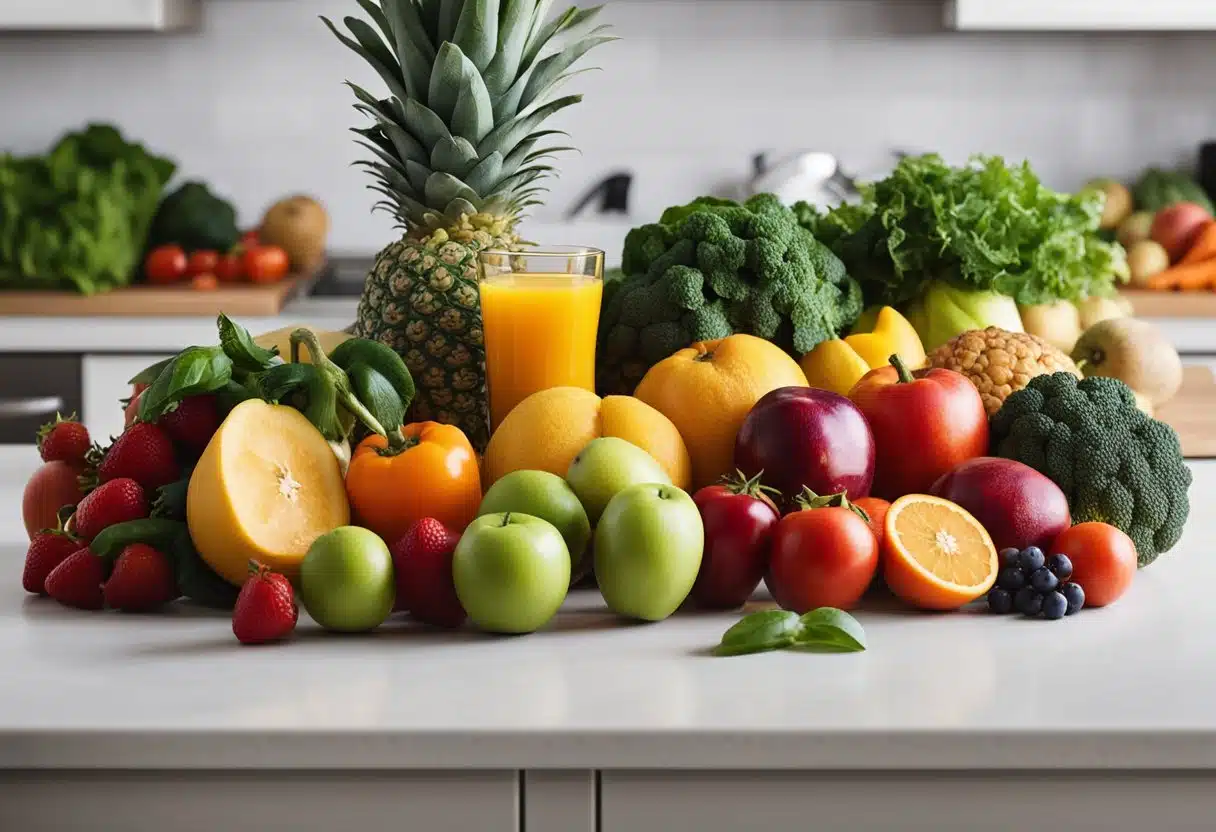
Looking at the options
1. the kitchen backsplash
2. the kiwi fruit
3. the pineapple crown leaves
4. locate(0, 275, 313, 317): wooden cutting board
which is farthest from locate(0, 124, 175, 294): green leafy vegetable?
the kiwi fruit

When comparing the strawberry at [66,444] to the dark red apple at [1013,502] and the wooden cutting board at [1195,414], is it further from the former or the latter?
the wooden cutting board at [1195,414]

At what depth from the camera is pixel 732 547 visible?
1.12m

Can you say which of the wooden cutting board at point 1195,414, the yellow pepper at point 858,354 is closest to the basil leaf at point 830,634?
the yellow pepper at point 858,354

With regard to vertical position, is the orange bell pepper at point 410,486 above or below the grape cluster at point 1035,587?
above

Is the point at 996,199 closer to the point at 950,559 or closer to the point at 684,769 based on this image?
the point at 950,559

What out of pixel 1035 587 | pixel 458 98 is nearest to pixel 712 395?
pixel 1035 587

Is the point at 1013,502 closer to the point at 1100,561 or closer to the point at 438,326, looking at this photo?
the point at 1100,561

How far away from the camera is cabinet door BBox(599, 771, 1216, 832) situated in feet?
2.99

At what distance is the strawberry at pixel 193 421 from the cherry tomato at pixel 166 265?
7.78 ft

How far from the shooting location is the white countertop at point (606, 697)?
881 millimetres

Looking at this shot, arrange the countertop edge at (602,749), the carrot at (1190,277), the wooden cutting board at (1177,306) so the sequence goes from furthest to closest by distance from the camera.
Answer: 1. the carrot at (1190,277)
2. the wooden cutting board at (1177,306)
3. the countertop edge at (602,749)

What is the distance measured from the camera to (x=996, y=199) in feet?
6.70

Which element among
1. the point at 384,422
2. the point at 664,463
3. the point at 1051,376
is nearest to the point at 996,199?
the point at 1051,376

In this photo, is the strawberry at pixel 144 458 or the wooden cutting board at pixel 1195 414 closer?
the strawberry at pixel 144 458
